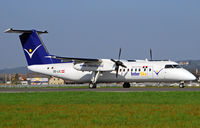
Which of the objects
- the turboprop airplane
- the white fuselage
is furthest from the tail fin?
the white fuselage

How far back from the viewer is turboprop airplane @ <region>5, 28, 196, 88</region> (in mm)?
43500

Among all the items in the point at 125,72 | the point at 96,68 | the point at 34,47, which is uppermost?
the point at 34,47

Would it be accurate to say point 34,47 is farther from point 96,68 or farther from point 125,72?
point 125,72

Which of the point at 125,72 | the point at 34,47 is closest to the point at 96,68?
the point at 125,72

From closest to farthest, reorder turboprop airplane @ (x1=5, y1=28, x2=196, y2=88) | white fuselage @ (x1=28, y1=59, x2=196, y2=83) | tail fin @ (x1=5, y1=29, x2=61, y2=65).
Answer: white fuselage @ (x1=28, y1=59, x2=196, y2=83) → turboprop airplane @ (x1=5, y1=28, x2=196, y2=88) → tail fin @ (x1=5, y1=29, x2=61, y2=65)

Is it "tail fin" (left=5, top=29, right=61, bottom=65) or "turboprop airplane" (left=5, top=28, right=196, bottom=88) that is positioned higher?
"tail fin" (left=5, top=29, right=61, bottom=65)

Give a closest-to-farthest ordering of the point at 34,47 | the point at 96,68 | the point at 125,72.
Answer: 1. the point at 125,72
2. the point at 96,68
3. the point at 34,47

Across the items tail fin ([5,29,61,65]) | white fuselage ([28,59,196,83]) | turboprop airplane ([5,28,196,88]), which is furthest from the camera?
tail fin ([5,29,61,65])

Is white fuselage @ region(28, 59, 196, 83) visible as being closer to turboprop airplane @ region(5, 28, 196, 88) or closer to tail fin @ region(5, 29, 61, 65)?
turboprop airplane @ region(5, 28, 196, 88)

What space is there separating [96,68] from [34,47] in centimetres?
918

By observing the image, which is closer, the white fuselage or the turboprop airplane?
the white fuselage

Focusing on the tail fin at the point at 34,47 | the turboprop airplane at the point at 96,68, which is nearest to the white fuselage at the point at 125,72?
the turboprop airplane at the point at 96,68

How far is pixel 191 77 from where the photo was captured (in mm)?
41719

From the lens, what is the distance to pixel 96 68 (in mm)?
46406
